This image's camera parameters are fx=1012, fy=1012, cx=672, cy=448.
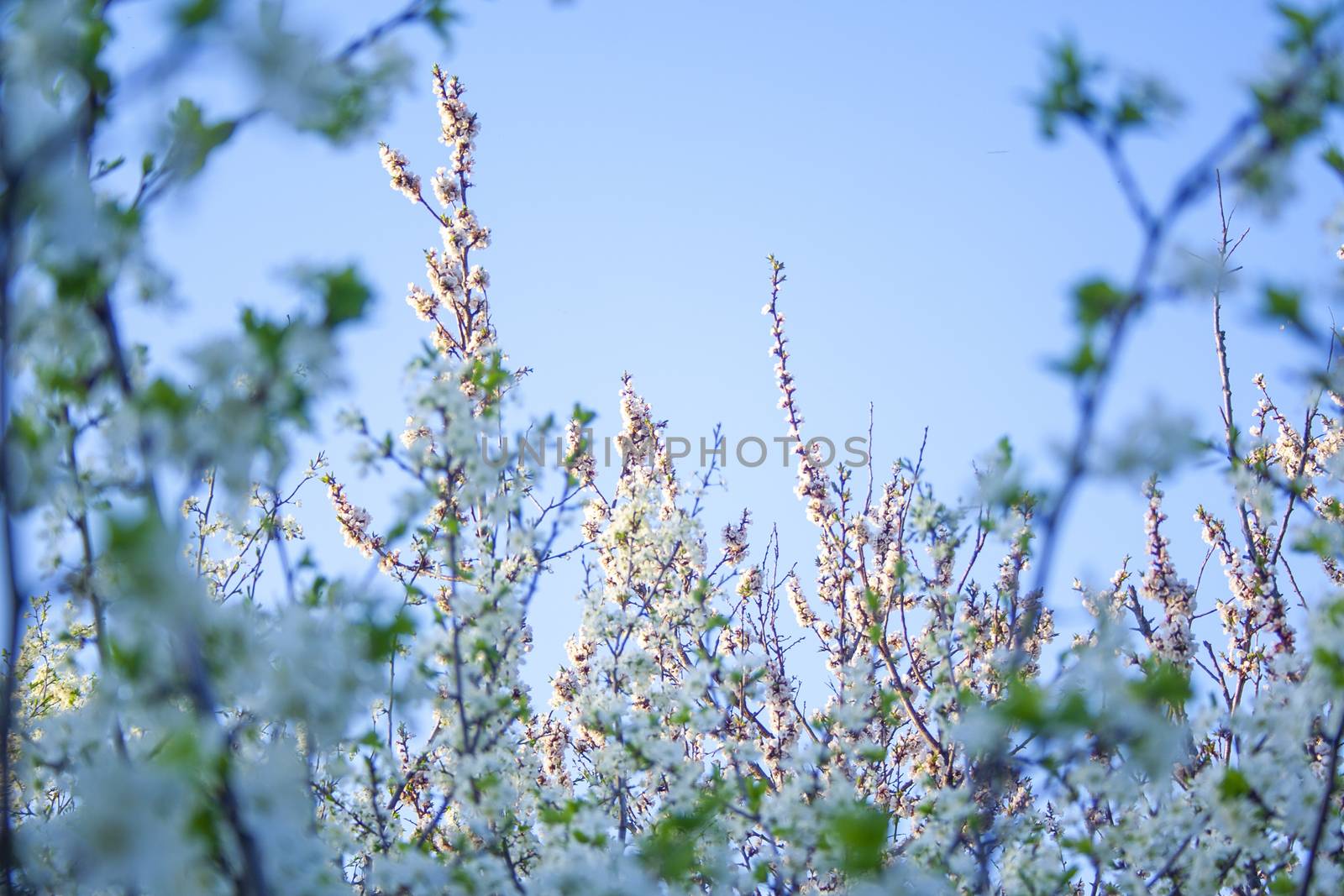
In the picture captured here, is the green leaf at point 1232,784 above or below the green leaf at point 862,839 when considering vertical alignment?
above

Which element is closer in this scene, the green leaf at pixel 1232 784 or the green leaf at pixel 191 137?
the green leaf at pixel 191 137

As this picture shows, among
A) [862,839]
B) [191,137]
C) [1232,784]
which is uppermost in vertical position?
[191,137]

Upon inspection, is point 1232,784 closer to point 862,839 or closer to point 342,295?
point 862,839

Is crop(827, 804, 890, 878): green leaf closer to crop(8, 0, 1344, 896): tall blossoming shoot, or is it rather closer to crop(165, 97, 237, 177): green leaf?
crop(8, 0, 1344, 896): tall blossoming shoot

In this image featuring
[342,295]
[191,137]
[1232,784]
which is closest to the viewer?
[342,295]

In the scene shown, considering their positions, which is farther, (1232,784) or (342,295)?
(1232,784)

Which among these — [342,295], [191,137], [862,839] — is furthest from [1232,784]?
Answer: [191,137]

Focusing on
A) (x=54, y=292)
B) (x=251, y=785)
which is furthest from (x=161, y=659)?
(x=54, y=292)

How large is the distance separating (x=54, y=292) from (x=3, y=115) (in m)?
0.30

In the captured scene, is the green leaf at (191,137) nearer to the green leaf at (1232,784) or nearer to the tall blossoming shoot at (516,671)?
the tall blossoming shoot at (516,671)

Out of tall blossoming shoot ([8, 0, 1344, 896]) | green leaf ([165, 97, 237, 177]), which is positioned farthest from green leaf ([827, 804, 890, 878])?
green leaf ([165, 97, 237, 177])

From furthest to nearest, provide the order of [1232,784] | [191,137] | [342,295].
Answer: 1. [1232,784]
2. [191,137]
3. [342,295]

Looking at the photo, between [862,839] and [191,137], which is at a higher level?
[191,137]

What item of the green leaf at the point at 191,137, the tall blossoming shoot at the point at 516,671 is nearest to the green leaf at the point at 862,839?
the tall blossoming shoot at the point at 516,671
